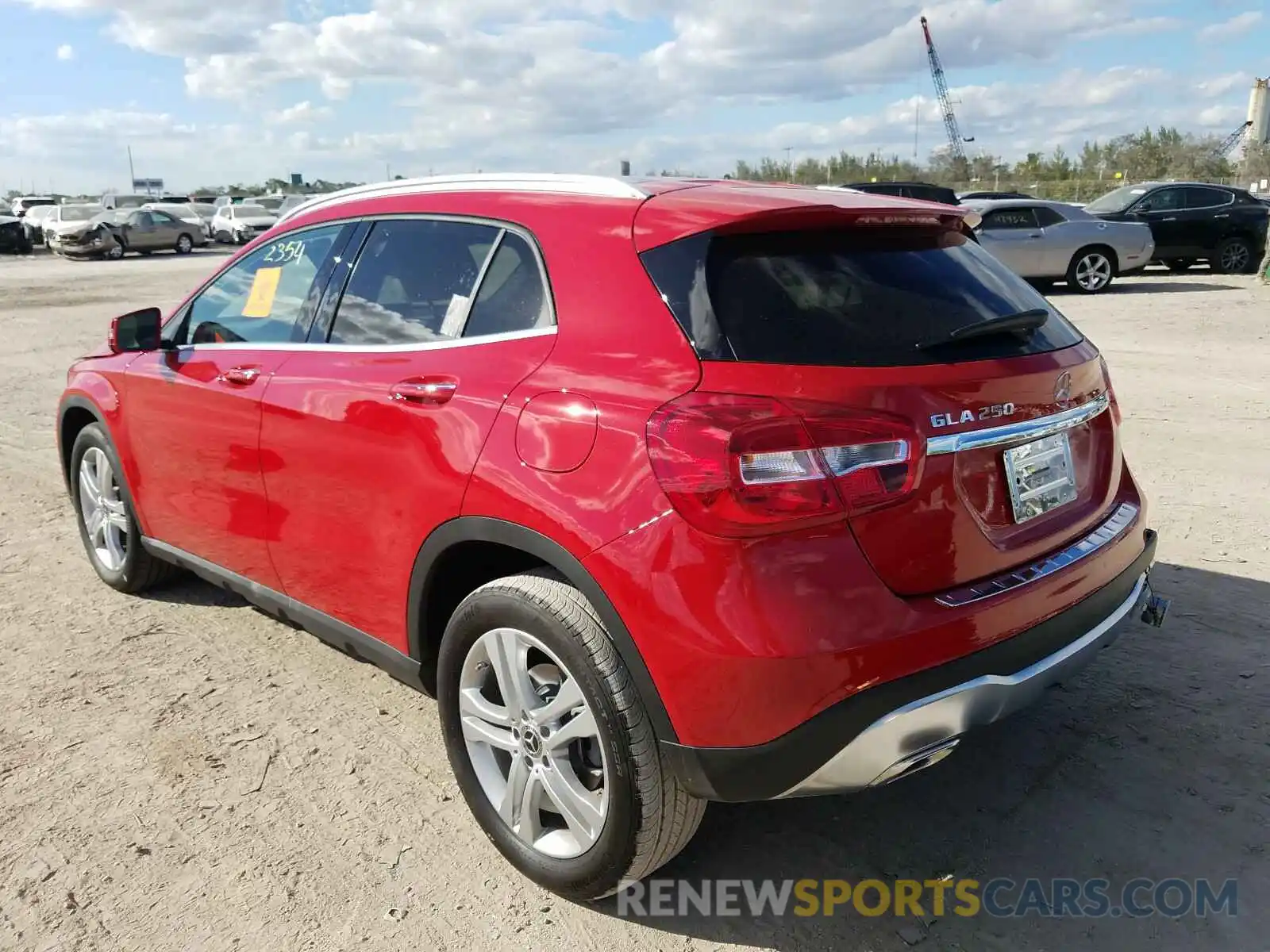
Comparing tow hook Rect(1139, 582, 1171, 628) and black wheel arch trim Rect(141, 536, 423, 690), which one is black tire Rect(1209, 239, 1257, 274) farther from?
black wheel arch trim Rect(141, 536, 423, 690)

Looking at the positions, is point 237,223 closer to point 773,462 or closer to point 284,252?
point 284,252

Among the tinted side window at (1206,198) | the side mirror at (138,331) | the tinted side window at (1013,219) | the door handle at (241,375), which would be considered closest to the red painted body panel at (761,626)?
the door handle at (241,375)

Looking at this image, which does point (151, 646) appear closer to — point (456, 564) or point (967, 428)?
point (456, 564)

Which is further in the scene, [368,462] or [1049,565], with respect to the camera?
[368,462]

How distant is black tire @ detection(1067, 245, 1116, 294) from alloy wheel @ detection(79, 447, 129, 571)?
15441 millimetres

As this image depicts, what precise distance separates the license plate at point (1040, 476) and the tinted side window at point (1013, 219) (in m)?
14.8

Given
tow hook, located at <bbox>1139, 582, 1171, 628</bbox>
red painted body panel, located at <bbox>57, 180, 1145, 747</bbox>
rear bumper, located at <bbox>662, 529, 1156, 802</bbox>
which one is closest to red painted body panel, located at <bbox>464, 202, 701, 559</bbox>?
red painted body panel, located at <bbox>57, 180, 1145, 747</bbox>

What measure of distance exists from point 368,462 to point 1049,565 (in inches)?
75.7

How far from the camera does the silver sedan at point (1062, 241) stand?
1612 cm

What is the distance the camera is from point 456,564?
288 cm

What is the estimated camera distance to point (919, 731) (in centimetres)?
222

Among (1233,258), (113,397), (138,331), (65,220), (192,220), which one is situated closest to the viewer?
(138,331)

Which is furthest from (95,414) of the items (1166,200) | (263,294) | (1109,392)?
(1166,200)

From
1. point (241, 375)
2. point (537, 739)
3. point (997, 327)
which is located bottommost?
point (537, 739)
